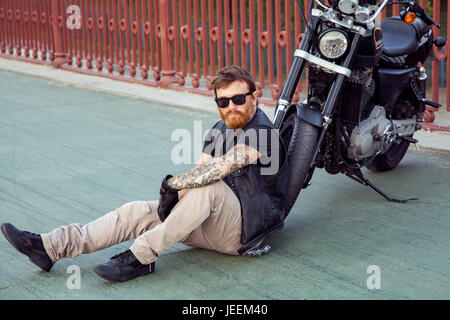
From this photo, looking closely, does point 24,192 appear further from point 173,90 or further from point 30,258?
point 173,90

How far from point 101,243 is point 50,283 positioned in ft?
1.11

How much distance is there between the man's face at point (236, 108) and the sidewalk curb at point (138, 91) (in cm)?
286

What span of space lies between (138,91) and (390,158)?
4588mm

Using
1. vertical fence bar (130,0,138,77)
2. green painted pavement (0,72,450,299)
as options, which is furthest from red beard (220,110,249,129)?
vertical fence bar (130,0,138,77)

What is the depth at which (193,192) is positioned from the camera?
3918 millimetres

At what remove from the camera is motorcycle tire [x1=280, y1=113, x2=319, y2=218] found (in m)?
4.52

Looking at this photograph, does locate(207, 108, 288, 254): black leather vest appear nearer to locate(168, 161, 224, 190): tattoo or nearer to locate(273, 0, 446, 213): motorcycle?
locate(168, 161, 224, 190): tattoo

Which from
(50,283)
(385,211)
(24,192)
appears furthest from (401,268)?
(24,192)

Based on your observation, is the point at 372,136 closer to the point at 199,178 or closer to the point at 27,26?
the point at 199,178

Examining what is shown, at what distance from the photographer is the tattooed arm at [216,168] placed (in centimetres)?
390

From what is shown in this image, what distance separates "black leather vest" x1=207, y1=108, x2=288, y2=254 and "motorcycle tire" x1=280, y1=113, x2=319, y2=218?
26 centimetres

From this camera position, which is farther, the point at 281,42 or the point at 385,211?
the point at 281,42

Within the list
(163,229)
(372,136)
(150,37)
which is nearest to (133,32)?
(150,37)

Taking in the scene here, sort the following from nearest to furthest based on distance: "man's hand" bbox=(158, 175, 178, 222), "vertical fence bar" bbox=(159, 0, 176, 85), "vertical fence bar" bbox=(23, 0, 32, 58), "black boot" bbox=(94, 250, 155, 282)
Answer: "black boot" bbox=(94, 250, 155, 282)
"man's hand" bbox=(158, 175, 178, 222)
"vertical fence bar" bbox=(159, 0, 176, 85)
"vertical fence bar" bbox=(23, 0, 32, 58)
